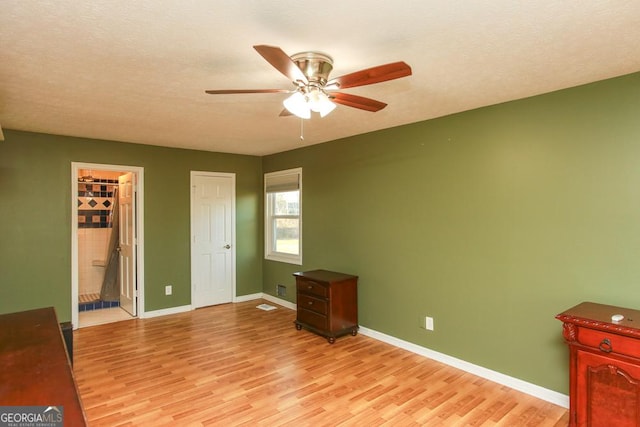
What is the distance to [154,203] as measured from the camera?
4840 mm

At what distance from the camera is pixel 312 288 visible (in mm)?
4090

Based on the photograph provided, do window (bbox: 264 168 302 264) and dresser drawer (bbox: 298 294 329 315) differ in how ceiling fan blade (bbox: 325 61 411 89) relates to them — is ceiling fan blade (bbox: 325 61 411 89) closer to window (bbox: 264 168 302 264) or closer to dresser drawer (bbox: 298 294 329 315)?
dresser drawer (bbox: 298 294 329 315)

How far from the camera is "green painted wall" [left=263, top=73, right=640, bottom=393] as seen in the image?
2.45 m

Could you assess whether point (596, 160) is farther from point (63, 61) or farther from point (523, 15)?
point (63, 61)

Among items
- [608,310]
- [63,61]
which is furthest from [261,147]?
[608,310]

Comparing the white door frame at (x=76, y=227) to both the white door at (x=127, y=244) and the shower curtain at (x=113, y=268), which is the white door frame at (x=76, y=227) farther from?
the shower curtain at (x=113, y=268)

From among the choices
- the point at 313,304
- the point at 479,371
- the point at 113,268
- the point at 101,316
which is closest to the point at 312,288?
the point at 313,304

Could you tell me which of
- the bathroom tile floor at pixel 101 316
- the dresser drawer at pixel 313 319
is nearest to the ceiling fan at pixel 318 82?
the dresser drawer at pixel 313 319

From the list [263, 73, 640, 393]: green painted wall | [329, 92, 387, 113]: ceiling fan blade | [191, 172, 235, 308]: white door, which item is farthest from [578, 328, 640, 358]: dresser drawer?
[191, 172, 235, 308]: white door

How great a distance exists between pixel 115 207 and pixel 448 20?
5.70 meters

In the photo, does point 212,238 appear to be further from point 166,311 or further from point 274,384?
point 274,384

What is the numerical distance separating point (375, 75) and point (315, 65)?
463 millimetres

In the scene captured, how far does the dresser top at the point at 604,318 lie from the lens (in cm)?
199

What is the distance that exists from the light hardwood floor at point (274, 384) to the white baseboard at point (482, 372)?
6 cm
